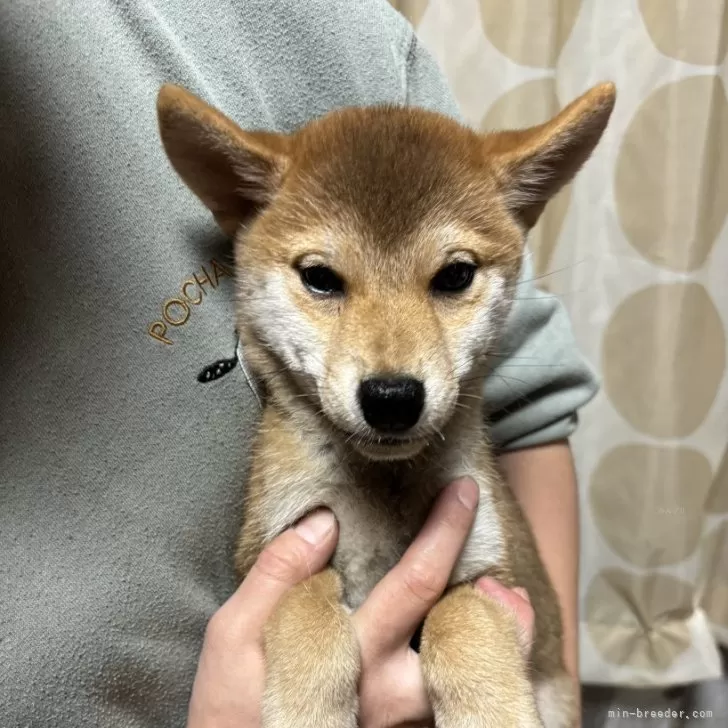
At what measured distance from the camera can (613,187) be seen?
67.2 inches

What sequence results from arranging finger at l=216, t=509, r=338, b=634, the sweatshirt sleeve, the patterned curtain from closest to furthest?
finger at l=216, t=509, r=338, b=634 → the sweatshirt sleeve → the patterned curtain

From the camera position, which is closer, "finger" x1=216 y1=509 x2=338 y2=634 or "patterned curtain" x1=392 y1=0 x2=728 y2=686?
"finger" x1=216 y1=509 x2=338 y2=634

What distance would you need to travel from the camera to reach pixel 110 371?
859mm

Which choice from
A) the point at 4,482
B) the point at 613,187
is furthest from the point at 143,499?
the point at 613,187

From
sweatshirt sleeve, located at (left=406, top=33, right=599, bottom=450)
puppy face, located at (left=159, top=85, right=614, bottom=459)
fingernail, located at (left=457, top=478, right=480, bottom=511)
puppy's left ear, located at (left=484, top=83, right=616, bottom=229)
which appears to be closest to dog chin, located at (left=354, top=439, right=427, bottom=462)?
puppy face, located at (left=159, top=85, right=614, bottom=459)

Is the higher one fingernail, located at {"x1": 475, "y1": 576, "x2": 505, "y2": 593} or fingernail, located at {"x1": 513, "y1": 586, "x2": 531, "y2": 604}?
fingernail, located at {"x1": 475, "y1": 576, "x2": 505, "y2": 593}

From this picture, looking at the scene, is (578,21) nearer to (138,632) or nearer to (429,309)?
(429,309)

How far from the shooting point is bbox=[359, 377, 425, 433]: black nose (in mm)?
802

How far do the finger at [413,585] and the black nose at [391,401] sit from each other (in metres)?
0.18

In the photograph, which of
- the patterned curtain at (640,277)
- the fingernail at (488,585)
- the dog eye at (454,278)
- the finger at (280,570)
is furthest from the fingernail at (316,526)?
the patterned curtain at (640,277)

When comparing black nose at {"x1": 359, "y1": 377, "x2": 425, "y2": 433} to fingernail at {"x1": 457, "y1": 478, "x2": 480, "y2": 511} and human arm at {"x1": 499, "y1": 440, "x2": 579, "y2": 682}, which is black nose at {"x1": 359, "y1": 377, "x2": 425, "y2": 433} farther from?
human arm at {"x1": 499, "y1": 440, "x2": 579, "y2": 682}

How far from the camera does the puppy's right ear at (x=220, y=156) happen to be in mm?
833

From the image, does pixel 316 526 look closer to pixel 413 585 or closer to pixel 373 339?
pixel 413 585

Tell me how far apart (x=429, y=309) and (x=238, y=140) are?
13.4 inches
